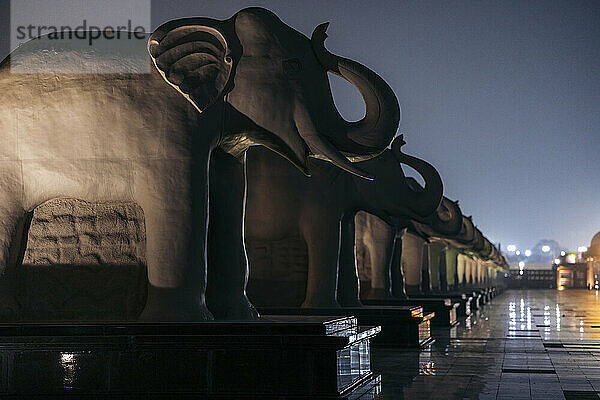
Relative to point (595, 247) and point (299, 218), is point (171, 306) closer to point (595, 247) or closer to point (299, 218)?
point (299, 218)

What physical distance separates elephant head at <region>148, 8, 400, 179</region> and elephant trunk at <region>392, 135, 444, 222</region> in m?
7.79

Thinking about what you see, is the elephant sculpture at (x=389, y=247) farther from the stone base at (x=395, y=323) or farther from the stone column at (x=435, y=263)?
the stone column at (x=435, y=263)

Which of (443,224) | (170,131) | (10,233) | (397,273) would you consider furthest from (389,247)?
(10,233)

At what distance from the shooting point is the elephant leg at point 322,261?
45.3ft

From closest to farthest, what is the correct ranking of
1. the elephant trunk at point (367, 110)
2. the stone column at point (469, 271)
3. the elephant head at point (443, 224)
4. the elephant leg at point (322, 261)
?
the elephant trunk at point (367, 110)
the elephant leg at point (322, 261)
the elephant head at point (443, 224)
the stone column at point (469, 271)

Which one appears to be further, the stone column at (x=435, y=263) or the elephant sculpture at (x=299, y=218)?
the stone column at (x=435, y=263)

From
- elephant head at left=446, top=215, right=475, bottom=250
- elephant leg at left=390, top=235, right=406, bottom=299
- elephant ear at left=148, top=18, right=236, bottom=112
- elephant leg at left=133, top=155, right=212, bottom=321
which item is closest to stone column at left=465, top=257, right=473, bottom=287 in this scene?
elephant head at left=446, top=215, right=475, bottom=250

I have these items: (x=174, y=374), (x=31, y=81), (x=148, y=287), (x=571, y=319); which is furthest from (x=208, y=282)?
(x=571, y=319)

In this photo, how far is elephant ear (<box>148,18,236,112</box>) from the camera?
8.72 metres

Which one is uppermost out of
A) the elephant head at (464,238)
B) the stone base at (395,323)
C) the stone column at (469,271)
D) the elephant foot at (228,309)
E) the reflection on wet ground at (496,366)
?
the elephant head at (464,238)

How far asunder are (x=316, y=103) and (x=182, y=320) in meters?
2.59

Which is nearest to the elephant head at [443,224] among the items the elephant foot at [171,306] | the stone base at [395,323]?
the stone base at [395,323]

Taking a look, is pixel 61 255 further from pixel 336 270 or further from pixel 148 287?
pixel 336 270

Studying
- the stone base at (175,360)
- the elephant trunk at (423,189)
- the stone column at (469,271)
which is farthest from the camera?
the stone column at (469,271)
